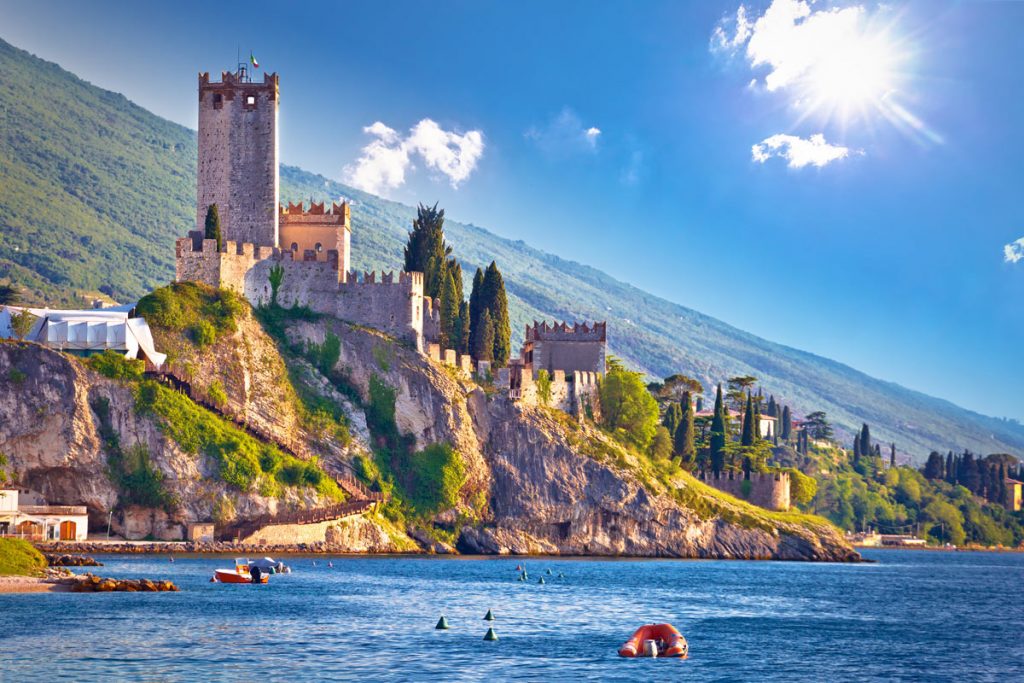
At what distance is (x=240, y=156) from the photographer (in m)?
131

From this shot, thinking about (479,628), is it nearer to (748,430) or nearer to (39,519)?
(39,519)

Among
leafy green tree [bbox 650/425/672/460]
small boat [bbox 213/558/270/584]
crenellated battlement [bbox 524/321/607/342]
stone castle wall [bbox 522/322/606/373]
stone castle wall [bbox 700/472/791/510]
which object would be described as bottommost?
small boat [bbox 213/558/270/584]

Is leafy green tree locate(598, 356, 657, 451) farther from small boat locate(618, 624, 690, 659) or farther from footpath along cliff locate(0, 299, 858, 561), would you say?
small boat locate(618, 624, 690, 659)

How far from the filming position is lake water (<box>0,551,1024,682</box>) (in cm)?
5559

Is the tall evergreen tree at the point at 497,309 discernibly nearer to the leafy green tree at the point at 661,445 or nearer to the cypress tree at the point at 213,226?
the leafy green tree at the point at 661,445

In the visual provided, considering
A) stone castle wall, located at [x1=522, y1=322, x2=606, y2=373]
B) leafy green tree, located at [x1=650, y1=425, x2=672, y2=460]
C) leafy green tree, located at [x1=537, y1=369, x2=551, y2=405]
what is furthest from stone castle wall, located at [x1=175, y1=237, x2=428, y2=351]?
leafy green tree, located at [x1=650, y1=425, x2=672, y2=460]

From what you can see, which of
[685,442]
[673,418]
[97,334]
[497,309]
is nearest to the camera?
[97,334]

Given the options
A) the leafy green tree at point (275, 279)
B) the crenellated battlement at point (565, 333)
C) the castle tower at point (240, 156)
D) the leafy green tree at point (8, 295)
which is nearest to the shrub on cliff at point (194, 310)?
the leafy green tree at point (275, 279)

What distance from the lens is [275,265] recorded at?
5113 inches

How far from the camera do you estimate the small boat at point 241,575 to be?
86.8m

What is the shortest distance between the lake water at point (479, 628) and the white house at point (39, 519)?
19.6 ft

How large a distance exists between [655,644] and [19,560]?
121ft

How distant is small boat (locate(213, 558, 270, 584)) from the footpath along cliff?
2253 centimetres

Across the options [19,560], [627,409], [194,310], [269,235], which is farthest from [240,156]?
[19,560]
